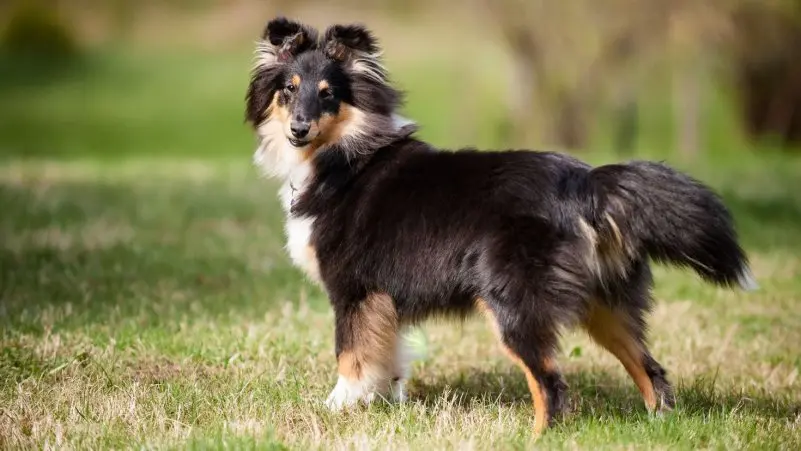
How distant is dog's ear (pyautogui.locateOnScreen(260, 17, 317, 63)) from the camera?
5102 mm

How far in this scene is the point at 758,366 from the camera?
19.7ft

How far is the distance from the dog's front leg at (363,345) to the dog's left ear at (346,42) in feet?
4.37

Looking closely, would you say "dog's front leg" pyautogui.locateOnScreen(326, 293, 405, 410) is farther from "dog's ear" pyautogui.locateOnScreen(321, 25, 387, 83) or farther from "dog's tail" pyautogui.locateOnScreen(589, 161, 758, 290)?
"dog's ear" pyautogui.locateOnScreen(321, 25, 387, 83)

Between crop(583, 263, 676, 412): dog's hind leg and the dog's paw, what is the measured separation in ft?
3.76

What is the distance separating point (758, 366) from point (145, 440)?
387cm

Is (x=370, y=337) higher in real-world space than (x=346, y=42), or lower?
lower

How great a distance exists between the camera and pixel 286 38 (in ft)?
16.9

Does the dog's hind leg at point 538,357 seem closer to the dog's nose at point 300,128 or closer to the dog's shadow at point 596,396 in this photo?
the dog's shadow at point 596,396

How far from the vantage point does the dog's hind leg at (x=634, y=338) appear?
4.61m

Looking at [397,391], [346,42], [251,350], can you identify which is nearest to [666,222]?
[397,391]

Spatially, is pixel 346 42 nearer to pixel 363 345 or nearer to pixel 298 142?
pixel 298 142

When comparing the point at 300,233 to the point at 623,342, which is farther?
the point at 300,233

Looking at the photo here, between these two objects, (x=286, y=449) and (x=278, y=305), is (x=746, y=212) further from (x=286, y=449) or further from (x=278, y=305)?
(x=286, y=449)

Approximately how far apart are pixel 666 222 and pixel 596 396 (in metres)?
1.44
